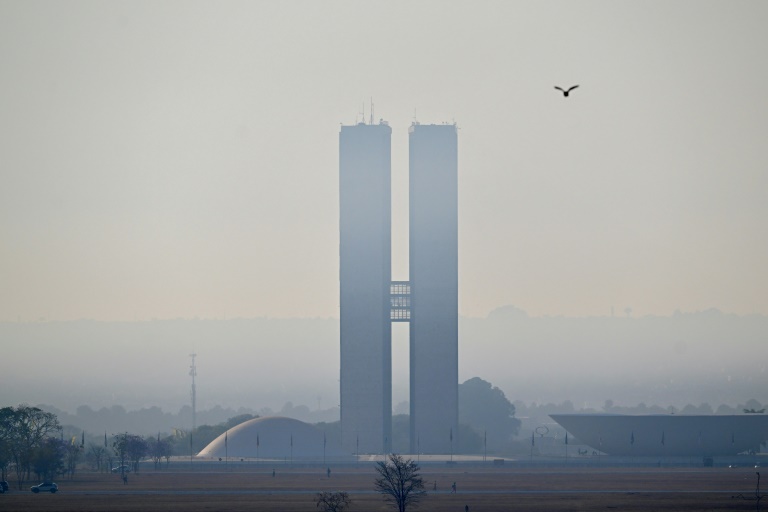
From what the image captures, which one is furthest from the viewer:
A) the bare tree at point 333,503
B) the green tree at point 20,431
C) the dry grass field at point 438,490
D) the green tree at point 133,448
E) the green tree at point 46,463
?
the green tree at point 133,448

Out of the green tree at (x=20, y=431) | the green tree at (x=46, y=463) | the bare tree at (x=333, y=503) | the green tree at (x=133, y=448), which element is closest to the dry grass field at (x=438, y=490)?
the bare tree at (x=333, y=503)

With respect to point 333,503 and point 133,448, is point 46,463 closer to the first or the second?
point 133,448

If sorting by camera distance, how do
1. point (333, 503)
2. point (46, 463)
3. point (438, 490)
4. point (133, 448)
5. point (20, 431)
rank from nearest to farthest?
point (333, 503)
point (438, 490)
point (46, 463)
point (20, 431)
point (133, 448)

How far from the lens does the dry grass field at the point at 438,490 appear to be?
11012cm

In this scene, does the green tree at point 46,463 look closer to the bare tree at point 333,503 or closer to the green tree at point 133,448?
the green tree at point 133,448

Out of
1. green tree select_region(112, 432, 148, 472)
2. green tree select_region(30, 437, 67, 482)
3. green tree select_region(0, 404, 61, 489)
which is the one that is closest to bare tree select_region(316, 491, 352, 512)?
green tree select_region(30, 437, 67, 482)

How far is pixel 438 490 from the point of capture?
12825 centimetres

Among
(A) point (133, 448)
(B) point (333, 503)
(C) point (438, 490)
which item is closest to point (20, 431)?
(A) point (133, 448)

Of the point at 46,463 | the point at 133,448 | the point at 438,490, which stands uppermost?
the point at 133,448

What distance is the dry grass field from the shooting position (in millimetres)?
110125

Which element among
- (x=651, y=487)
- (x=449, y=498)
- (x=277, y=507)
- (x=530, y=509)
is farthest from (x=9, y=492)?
(x=651, y=487)

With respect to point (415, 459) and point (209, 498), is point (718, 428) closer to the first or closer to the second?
point (415, 459)

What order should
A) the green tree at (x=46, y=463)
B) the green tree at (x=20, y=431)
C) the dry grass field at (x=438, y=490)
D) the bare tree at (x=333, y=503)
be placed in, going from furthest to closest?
1. the green tree at (x=20, y=431)
2. the green tree at (x=46, y=463)
3. the dry grass field at (x=438, y=490)
4. the bare tree at (x=333, y=503)

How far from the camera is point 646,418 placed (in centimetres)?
19912
